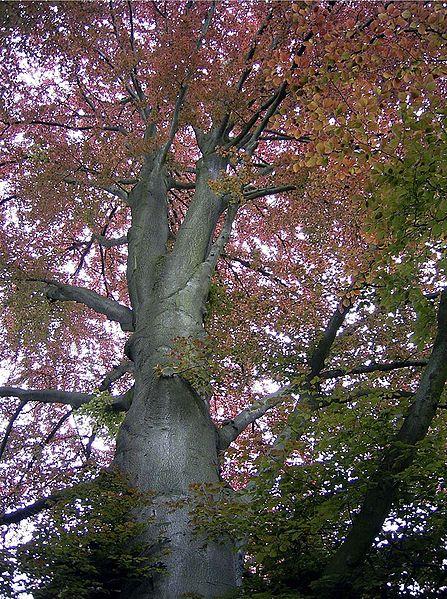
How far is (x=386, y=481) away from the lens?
Answer: 297 cm

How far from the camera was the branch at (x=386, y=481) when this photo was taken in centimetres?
285

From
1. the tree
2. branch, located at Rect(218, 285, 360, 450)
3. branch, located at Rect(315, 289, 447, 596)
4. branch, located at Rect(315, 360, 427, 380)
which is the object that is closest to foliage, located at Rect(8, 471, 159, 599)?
the tree

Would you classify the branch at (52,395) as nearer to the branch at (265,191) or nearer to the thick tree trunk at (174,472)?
the thick tree trunk at (174,472)

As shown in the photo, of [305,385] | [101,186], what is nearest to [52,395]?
[305,385]

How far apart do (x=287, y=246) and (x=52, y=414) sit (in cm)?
677

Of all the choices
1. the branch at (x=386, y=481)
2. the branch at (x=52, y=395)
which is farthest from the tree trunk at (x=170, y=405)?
the branch at (x=52, y=395)

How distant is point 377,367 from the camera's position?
6.08 m

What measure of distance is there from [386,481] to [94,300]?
579 cm

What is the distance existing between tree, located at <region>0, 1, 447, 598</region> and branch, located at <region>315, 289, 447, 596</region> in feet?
0.04

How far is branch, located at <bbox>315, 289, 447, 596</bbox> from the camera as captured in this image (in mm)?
2846

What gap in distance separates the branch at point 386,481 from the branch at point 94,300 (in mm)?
4930

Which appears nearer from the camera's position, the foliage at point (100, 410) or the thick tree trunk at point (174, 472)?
the thick tree trunk at point (174, 472)

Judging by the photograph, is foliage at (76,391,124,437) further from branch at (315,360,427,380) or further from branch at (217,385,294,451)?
branch at (315,360,427,380)

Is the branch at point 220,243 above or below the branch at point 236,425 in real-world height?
above
